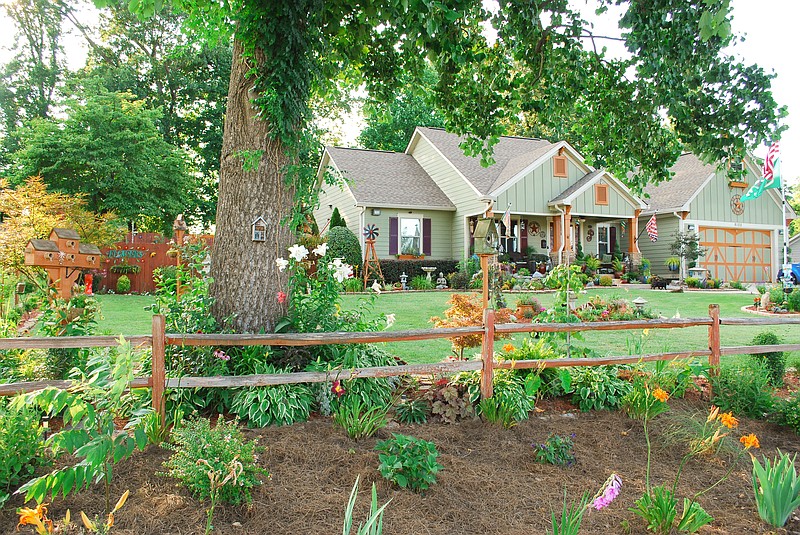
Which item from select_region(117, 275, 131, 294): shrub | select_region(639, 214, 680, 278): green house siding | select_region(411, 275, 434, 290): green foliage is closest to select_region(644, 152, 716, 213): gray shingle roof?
select_region(639, 214, 680, 278): green house siding

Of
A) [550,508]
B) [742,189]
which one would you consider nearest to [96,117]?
[550,508]

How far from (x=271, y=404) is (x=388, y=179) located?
1781 centimetres

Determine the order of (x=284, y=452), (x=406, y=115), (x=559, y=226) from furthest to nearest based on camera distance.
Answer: (x=406, y=115)
(x=559, y=226)
(x=284, y=452)

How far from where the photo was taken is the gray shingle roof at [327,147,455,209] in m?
20.3

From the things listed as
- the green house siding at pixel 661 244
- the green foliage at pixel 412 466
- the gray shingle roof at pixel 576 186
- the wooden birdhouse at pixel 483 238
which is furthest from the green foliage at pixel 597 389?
the green house siding at pixel 661 244

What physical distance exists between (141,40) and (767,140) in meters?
30.2

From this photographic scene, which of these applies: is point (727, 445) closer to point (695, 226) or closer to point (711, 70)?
point (711, 70)

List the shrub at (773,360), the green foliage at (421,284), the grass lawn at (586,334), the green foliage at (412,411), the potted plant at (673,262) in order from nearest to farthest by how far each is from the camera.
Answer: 1. the green foliage at (412,411)
2. the shrub at (773,360)
3. the grass lawn at (586,334)
4. the green foliage at (421,284)
5. the potted plant at (673,262)

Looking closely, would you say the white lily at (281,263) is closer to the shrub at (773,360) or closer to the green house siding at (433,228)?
the shrub at (773,360)

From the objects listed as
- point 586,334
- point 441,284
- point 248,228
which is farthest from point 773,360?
point 441,284

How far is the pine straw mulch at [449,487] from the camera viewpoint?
10.4 ft

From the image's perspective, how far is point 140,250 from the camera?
17.2 m

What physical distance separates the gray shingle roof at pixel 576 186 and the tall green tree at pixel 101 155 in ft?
51.7

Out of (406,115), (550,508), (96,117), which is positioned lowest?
(550,508)
